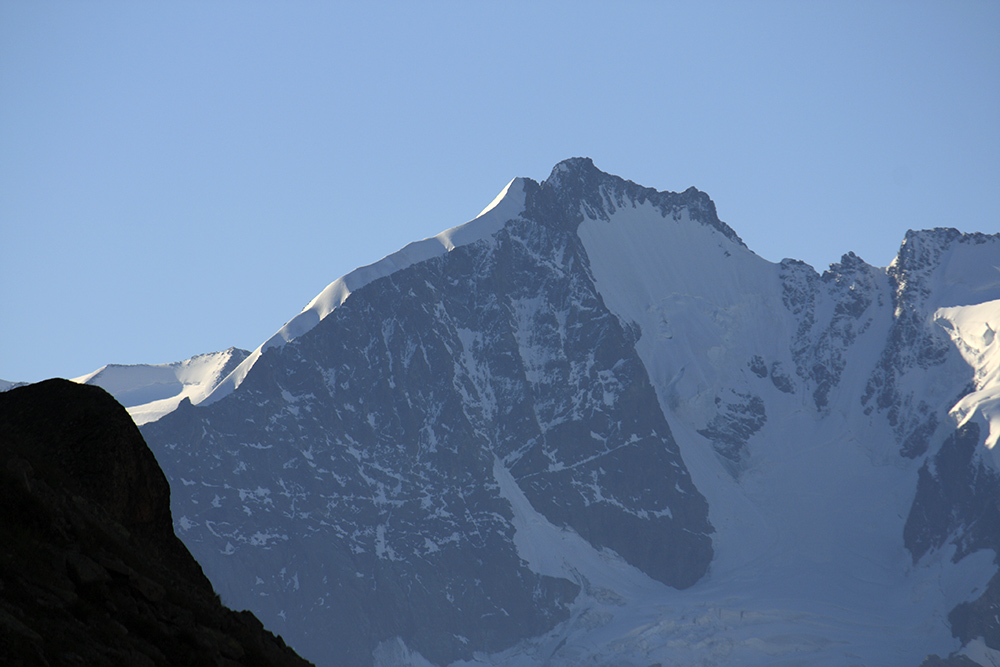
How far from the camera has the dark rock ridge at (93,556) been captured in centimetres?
2153

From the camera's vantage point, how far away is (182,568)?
101 feet

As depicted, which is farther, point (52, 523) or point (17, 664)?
point (52, 523)

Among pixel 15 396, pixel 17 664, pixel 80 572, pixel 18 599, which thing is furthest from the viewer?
pixel 15 396

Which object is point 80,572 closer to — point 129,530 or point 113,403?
point 129,530

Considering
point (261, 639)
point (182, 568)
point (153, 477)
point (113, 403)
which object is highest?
point (113, 403)

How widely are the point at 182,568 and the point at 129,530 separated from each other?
1.91 meters

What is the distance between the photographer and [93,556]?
24.5m

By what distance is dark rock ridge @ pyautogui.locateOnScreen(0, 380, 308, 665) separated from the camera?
21.5 meters

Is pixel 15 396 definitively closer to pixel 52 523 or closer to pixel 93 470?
pixel 93 470

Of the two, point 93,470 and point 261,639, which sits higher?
point 93,470

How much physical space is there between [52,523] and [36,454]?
5.15m

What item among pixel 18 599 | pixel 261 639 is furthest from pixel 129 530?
pixel 18 599

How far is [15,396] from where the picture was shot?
31.5 metres

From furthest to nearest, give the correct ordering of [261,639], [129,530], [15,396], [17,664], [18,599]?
[15,396] < [129,530] < [261,639] < [18,599] < [17,664]
